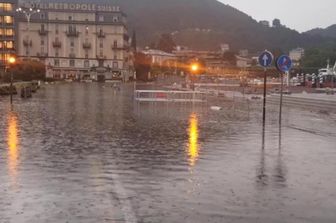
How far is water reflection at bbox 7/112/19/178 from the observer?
35.4 feet

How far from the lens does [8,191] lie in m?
8.66

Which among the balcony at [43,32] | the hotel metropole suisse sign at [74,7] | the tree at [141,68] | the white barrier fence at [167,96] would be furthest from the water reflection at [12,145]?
the tree at [141,68]

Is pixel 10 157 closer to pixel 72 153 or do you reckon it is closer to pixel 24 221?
pixel 72 153

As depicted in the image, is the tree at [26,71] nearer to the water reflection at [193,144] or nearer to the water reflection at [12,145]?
the water reflection at [12,145]

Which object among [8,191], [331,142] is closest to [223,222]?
[8,191]

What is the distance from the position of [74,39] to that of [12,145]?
409 ft

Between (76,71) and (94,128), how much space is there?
394ft

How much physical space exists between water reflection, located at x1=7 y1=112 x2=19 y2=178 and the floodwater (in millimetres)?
25

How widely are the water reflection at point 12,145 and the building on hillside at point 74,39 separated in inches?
4515

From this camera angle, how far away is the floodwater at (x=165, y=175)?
24.6ft

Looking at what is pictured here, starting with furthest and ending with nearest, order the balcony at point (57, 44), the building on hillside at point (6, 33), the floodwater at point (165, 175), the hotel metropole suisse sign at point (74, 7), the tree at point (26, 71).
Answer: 1. the balcony at point (57, 44)
2. the hotel metropole suisse sign at point (74, 7)
3. the building on hillside at point (6, 33)
4. the tree at point (26, 71)
5. the floodwater at point (165, 175)

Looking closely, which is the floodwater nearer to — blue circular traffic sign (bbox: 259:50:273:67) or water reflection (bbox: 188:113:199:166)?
water reflection (bbox: 188:113:199:166)

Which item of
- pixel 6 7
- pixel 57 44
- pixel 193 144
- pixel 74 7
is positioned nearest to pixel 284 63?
pixel 193 144

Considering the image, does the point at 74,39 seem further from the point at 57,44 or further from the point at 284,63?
the point at 284,63
